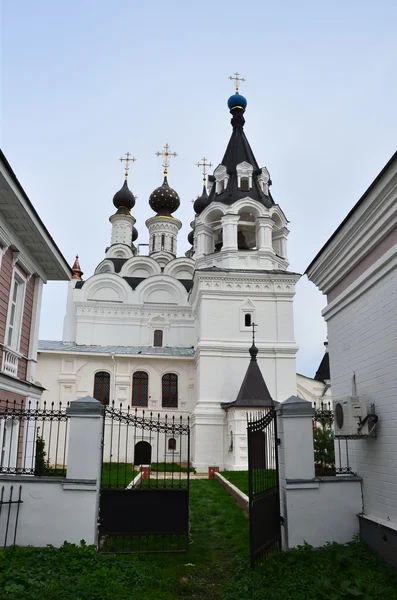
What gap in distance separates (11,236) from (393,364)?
696 centimetres

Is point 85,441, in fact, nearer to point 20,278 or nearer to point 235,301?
point 20,278

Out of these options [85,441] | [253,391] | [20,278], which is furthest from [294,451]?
[253,391]

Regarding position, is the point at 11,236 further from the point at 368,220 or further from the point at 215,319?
the point at 215,319

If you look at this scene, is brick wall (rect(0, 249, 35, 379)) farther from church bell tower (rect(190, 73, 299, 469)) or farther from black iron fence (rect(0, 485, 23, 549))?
church bell tower (rect(190, 73, 299, 469))

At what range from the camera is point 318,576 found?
552 cm

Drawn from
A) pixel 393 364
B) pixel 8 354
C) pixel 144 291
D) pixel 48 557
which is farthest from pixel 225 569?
pixel 144 291

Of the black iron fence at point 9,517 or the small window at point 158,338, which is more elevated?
the small window at point 158,338

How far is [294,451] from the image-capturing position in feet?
22.6

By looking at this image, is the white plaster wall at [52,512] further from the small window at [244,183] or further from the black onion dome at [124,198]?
the black onion dome at [124,198]

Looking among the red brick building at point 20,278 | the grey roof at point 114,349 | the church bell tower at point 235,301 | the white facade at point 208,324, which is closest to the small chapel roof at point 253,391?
the white facade at point 208,324

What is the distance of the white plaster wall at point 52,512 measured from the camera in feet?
22.4

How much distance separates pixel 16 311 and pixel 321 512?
703 cm

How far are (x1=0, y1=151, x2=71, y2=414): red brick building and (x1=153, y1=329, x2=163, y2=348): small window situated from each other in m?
16.2

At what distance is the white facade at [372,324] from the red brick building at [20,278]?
5.09 m
